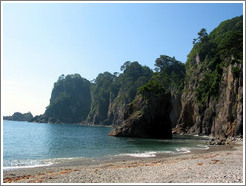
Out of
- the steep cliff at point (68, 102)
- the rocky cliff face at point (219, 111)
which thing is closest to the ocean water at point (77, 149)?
the rocky cliff face at point (219, 111)

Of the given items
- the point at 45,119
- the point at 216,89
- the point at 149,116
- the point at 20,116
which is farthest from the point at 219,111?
the point at 20,116

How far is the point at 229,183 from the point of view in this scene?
8539mm

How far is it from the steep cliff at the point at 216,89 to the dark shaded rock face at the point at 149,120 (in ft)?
38.3

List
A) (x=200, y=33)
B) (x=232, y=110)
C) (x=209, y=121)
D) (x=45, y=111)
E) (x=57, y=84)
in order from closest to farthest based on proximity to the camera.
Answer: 1. (x=232, y=110)
2. (x=209, y=121)
3. (x=200, y=33)
4. (x=45, y=111)
5. (x=57, y=84)

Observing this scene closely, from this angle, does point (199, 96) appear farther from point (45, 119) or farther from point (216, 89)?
point (45, 119)

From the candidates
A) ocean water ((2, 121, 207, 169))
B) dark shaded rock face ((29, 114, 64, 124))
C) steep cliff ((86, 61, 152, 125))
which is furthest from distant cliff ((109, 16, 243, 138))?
dark shaded rock face ((29, 114, 64, 124))

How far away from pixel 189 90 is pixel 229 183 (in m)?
64.8

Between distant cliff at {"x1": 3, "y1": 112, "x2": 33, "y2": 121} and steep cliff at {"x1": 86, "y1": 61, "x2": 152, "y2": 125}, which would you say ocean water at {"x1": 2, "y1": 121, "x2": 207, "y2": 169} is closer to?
steep cliff at {"x1": 86, "y1": 61, "x2": 152, "y2": 125}

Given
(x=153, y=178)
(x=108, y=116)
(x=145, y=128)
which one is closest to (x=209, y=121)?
(x=145, y=128)

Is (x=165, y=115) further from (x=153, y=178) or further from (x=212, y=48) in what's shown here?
(x=153, y=178)

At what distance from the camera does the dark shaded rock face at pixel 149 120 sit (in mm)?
50812

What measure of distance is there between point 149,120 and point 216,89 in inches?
786

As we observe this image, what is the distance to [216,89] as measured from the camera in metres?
54.9

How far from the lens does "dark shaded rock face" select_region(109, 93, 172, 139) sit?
5081cm
